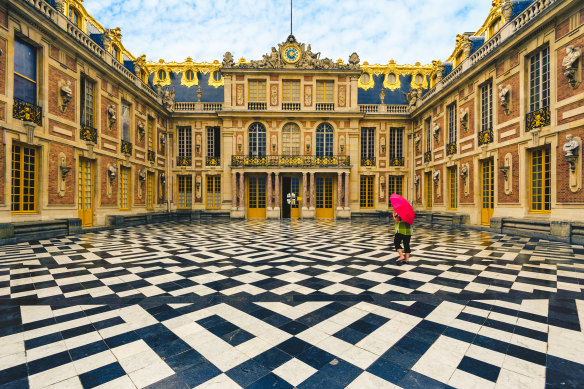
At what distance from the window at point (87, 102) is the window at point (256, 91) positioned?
35.5 feet

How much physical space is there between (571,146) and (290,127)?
16225 millimetres

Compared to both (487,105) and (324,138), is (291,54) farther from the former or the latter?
(487,105)

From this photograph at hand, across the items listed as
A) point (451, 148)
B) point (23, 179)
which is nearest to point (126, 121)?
point (23, 179)

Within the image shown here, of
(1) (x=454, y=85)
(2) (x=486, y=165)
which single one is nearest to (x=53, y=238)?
(2) (x=486, y=165)

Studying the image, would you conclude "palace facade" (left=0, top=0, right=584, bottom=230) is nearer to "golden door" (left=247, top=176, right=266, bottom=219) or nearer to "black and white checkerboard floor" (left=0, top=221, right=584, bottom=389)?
"golden door" (left=247, top=176, right=266, bottom=219)

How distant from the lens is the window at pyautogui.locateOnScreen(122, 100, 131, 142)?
15944mm

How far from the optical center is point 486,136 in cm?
1345

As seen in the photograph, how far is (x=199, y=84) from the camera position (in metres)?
23.9

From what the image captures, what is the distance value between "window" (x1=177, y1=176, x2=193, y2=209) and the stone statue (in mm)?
21618

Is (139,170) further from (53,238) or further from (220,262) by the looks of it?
(220,262)

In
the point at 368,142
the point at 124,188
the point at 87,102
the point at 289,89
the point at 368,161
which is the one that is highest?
the point at 289,89

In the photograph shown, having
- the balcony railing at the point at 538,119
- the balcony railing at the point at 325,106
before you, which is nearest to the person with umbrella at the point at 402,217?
the balcony railing at the point at 538,119

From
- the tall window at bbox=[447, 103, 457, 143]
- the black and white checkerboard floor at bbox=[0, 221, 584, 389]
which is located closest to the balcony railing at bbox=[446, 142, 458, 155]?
the tall window at bbox=[447, 103, 457, 143]

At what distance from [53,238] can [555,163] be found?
60.2ft
